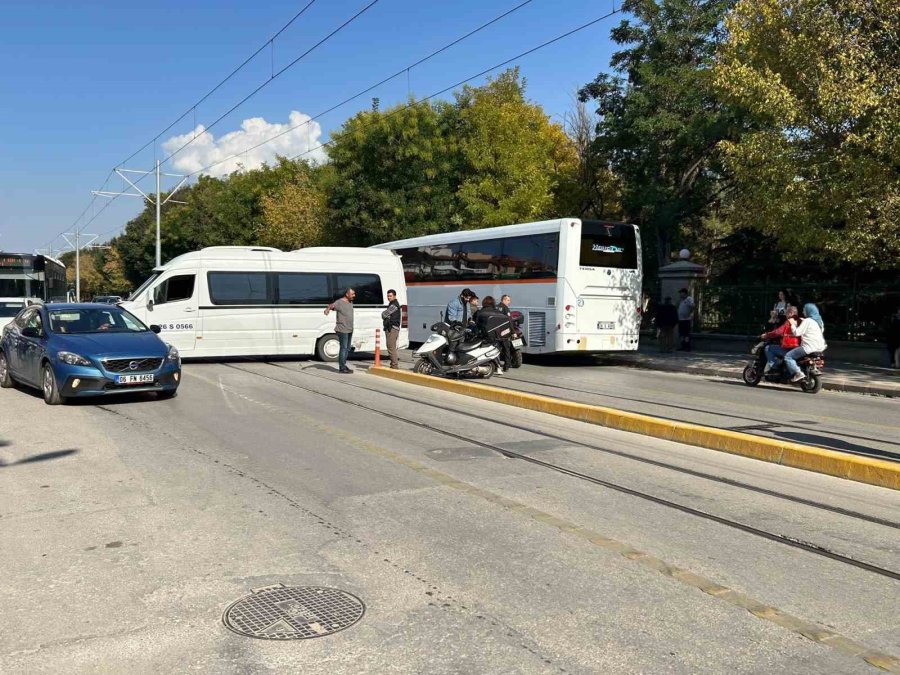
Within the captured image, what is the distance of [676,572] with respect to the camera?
15.1 ft

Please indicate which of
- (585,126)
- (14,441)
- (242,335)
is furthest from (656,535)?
(585,126)

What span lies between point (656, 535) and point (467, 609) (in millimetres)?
1822

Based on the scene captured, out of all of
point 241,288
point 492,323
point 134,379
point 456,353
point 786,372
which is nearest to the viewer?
point 134,379

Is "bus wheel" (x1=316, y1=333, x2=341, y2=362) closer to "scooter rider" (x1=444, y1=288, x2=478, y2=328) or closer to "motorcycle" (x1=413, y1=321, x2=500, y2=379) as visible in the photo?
"scooter rider" (x1=444, y1=288, x2=478, y2=328)

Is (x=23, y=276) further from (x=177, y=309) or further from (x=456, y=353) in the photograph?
(x=456, y=353)

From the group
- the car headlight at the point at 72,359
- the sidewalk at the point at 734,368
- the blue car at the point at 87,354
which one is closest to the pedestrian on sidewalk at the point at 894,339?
the sidewalk at the point at 734,368

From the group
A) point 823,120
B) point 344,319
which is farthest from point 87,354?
point 823,120

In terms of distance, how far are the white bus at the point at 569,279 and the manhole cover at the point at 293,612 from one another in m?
14.7

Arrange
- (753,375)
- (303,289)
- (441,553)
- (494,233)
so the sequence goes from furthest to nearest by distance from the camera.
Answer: (494,233) → (303,289) → (753,375) → (441,553)

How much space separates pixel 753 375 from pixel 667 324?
734cm

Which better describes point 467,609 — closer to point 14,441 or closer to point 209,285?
Answer: point 14,441

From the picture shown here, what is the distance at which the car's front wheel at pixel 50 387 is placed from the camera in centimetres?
1105

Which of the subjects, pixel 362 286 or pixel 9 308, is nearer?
pixel 362 286

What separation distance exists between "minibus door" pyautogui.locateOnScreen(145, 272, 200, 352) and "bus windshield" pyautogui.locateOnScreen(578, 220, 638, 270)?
8.90 m
